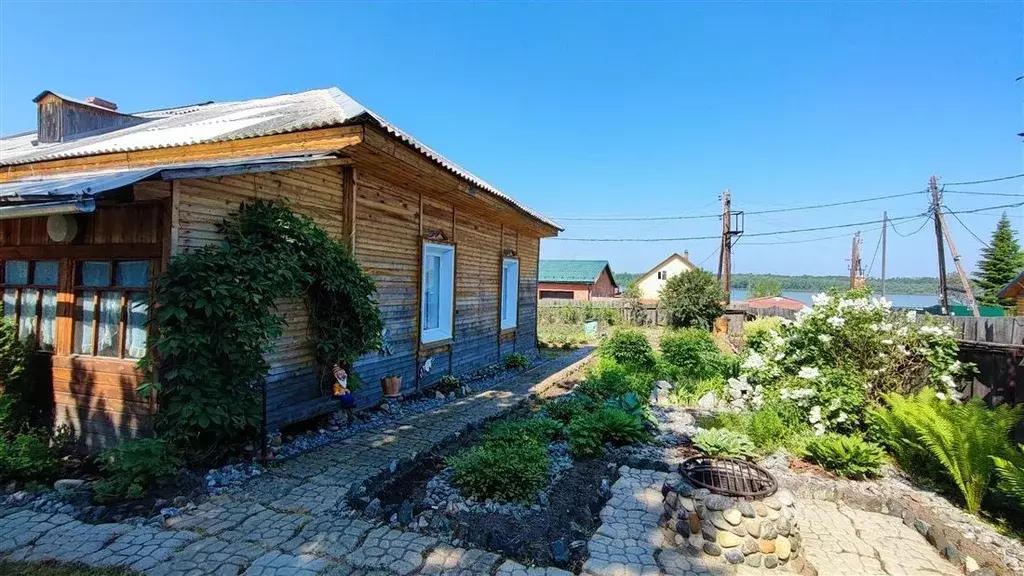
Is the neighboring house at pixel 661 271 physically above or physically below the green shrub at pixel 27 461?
above

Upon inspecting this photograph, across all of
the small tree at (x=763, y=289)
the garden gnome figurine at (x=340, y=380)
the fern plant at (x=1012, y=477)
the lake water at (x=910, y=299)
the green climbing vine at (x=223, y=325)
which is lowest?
the fern plant at (x=1012, y=477)

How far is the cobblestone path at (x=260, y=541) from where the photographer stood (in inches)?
115

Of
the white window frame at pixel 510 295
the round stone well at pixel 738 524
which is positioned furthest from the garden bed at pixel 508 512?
the white window frame at pixel 510 295

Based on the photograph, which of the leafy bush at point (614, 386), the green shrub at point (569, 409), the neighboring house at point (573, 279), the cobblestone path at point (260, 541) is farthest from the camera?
the neighboring house at point (573, 279)

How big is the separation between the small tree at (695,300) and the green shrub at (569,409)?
47.5ft

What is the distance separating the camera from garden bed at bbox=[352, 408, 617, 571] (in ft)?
10.5

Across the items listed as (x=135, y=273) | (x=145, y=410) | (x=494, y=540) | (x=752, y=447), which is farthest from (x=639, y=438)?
(x=135, y=273)

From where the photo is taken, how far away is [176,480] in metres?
3.90

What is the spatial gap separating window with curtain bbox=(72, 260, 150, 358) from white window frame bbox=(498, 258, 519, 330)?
841 cm

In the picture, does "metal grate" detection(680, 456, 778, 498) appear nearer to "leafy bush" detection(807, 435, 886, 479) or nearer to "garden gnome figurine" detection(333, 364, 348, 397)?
"leafy bush" detection(807, 435, 886, 479)

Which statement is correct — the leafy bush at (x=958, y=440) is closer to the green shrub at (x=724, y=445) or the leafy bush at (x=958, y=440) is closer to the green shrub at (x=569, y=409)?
the green shrub at (x=724, y=445)

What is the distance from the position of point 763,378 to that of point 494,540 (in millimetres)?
5271

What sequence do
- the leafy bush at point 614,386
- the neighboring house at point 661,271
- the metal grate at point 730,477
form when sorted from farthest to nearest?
the neighboring house at point 661,271
the leafy bush at point 614,386
the metal grate at point 730,477

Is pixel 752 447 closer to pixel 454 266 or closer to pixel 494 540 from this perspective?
pixel 494 540
